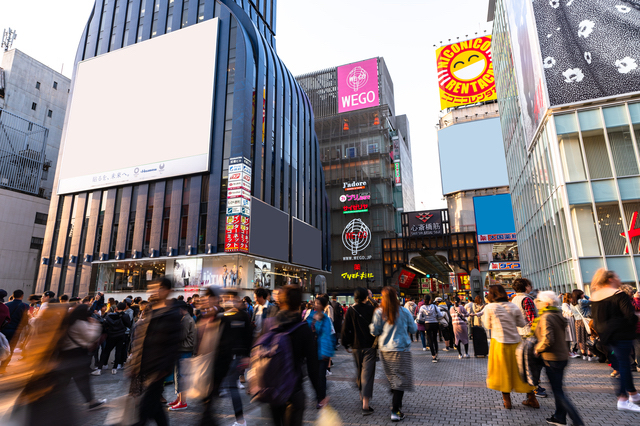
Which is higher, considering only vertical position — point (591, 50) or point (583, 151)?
point (591, 50)

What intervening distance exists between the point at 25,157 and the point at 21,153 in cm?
60

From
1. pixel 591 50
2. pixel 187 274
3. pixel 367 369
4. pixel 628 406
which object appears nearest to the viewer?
pixel 628 406

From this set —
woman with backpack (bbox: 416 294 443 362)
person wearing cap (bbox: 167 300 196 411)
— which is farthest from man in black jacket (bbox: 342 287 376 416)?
woman with backpack (bbox: 416 294 443 362)

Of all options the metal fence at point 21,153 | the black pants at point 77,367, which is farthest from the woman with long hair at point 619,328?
the metal fence at point 21,153

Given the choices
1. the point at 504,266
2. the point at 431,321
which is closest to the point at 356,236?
the point at 504,266

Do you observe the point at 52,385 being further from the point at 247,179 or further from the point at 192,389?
the point at 247,179

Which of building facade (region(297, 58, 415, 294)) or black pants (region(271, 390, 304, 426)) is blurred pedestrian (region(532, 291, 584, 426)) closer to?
black pants (region(271, 390, 304, 426))

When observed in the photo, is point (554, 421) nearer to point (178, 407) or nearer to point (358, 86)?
point (178, 407)

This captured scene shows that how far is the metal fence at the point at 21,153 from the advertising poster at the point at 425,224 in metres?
48.2

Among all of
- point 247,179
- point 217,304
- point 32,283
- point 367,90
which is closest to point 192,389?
point 217,304

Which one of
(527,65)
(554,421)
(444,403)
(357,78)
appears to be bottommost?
(444,403)

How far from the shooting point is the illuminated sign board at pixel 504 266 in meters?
50.6

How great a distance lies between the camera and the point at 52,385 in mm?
3654

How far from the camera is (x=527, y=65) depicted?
69.8ft
